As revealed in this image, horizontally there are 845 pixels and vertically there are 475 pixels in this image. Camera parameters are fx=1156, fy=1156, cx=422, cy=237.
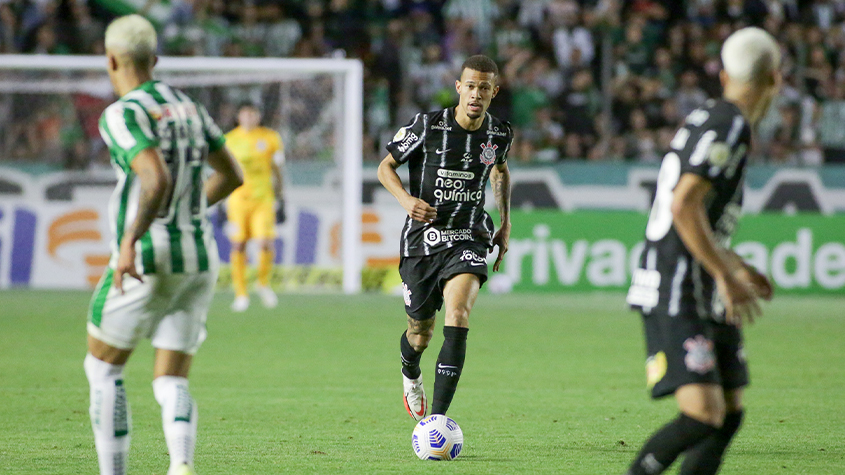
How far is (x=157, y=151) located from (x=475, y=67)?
2.66m

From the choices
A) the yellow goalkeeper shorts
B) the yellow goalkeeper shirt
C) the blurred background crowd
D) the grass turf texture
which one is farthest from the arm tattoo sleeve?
the blurred background crowd

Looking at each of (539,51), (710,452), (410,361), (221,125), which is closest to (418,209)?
(410,361)

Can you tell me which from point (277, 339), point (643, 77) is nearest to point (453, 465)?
point (277, 339)

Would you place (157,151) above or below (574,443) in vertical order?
above

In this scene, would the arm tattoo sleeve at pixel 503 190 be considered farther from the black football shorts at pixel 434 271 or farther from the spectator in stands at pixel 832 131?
the spectator in stands at pixel 832 131

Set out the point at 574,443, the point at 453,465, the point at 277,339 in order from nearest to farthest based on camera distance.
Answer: the point at 453,465 → the point at 574,443 → the point at 277,339

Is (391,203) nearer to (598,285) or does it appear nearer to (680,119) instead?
(598,285)

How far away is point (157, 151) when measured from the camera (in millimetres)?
Answer: 4133

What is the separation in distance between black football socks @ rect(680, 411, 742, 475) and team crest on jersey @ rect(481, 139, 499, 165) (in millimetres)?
2783

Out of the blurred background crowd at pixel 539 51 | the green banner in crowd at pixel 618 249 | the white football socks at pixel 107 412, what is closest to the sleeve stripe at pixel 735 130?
the white football socks at pixel 107 412

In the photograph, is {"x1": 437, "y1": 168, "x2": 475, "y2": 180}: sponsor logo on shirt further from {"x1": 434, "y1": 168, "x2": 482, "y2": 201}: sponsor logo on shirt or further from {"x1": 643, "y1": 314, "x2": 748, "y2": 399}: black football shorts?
{"x1": 643, "y1": 314, "x2": 748, "y2": 399}: black football shorts

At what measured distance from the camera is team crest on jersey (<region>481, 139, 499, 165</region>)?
6695 mm

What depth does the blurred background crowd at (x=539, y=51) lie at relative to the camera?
1938 centimetres

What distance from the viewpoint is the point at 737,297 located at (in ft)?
12.5
